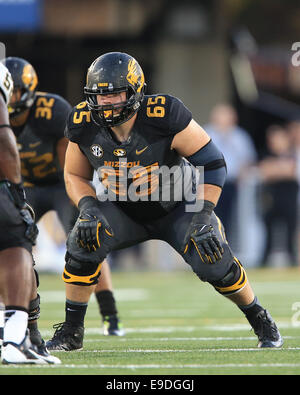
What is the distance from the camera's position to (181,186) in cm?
645

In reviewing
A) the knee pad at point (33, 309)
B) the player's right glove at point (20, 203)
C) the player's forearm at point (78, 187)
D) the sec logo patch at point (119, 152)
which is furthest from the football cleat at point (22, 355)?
the sec logo patch at point (119, 152)

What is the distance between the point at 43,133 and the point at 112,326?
1.56 metres

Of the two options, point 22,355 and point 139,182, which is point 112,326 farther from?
point 22,355

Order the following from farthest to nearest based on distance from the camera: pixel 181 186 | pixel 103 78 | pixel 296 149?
pixel 296 149 → pixel 181 186 → pixel 103 78

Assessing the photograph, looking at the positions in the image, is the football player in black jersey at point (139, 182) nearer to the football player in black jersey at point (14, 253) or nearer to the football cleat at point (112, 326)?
the football player in black jersey at point (14, 253)

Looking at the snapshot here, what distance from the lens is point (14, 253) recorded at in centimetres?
532

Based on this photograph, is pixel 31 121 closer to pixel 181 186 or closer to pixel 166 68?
pixel 181 186

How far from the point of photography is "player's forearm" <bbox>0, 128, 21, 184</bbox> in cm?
521

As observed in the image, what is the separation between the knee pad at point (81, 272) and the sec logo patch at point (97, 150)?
62 cm

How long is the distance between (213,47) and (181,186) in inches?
479

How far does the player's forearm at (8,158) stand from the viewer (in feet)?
17.1

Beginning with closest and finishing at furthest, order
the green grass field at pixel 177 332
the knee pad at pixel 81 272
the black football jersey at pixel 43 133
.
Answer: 1. the green grass field at pixel 177 332
2. the knee pad at pixel 81 272
3. the black football jersey at pixel 43 133
